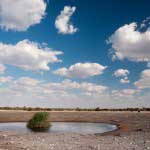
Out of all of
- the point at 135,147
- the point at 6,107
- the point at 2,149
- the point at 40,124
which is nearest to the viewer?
the point at 2,149

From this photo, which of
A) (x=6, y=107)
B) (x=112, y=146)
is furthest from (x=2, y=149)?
(x=6, y=107)

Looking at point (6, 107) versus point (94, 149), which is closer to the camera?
point (94, 149)

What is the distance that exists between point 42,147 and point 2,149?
3218 mm

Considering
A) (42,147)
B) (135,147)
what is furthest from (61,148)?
(135,147)

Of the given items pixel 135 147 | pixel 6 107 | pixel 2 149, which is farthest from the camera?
pixel 6 107

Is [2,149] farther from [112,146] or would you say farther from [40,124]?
[40,124]

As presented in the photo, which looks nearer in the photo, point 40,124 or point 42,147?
point 42,147

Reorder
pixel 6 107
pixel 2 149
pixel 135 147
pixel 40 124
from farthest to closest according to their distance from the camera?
pixel 6 107
pixel 40 124
pixel 135 147
pixel 2 149

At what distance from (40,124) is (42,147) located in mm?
25216

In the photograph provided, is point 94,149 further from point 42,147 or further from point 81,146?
point 42,147

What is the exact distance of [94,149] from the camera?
23.0 metres

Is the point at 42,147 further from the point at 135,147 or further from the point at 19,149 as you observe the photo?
the point at 135,147

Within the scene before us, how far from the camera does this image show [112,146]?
80.7 feet

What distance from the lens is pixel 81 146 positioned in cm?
2484
